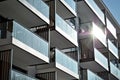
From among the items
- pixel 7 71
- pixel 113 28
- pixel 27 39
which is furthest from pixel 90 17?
pixel 7 71

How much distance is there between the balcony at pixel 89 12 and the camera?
35.9m

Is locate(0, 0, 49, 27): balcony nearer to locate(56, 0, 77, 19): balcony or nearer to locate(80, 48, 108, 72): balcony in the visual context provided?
locate(56, 0, 77, 19): balcony

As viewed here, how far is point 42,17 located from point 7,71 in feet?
22.2

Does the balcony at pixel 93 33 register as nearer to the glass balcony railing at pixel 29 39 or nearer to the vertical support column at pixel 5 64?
the glass balcony railing at pixel 29 39

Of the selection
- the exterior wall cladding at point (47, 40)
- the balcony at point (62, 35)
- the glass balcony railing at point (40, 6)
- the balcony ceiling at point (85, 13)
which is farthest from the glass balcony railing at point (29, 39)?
the balcony ceiling at point (85, 13)

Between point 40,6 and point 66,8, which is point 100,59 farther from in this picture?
point 40,6

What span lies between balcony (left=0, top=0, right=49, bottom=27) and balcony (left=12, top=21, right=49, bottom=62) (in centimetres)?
178

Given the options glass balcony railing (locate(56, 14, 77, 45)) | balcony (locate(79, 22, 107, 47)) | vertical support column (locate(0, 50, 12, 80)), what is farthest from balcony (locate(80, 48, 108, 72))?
vertical support column (locate(0, 50, 12, 80))

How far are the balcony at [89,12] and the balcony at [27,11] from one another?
964 cm

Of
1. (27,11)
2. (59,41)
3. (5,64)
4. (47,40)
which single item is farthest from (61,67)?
(5,64)

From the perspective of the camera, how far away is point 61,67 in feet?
89.6

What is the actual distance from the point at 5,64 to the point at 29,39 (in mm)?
3182

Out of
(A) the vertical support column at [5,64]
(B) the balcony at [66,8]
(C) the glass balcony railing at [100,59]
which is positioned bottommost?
(A) the vertical support column at [5,64]

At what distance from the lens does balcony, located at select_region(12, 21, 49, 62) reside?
70.6ft
